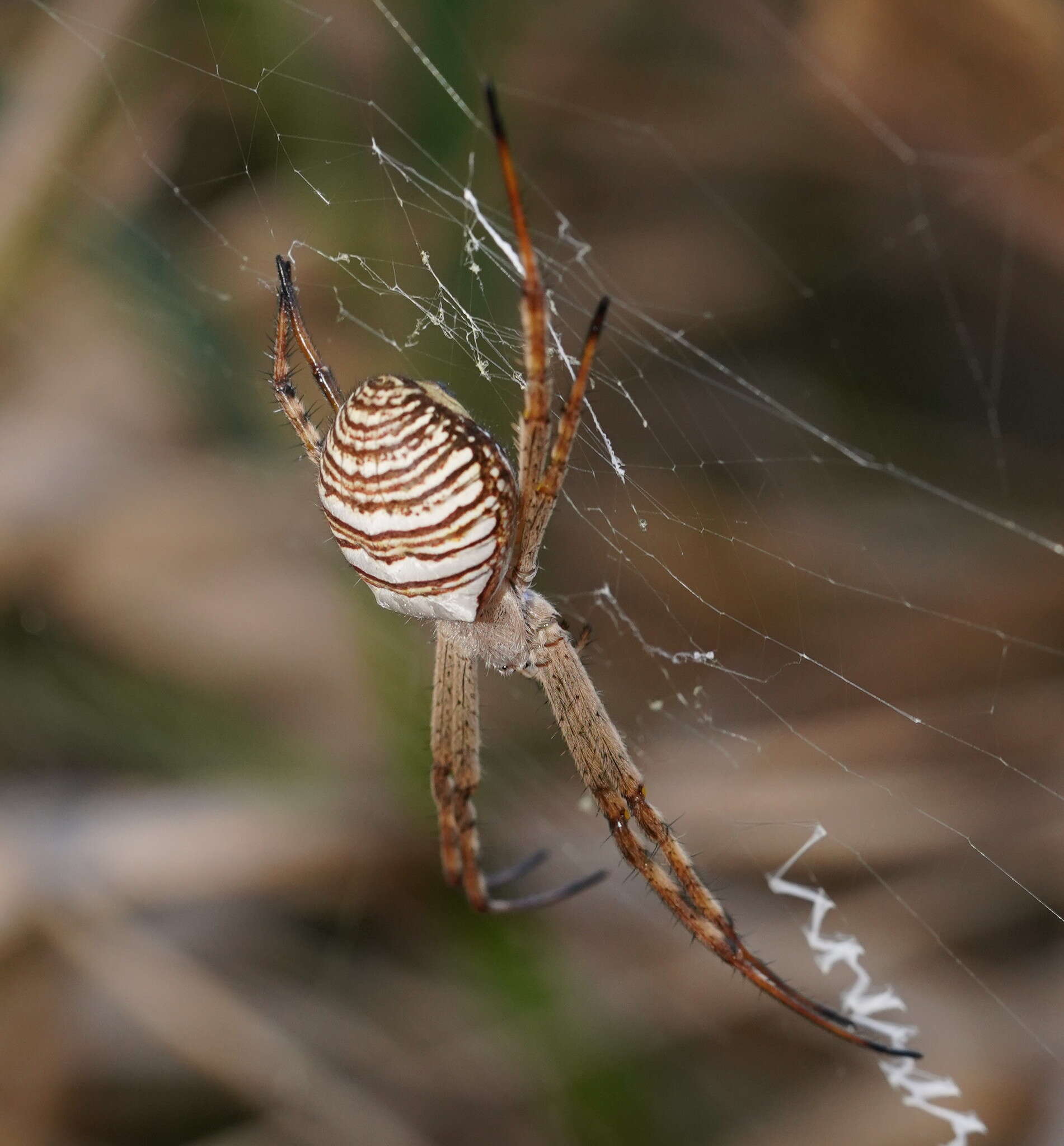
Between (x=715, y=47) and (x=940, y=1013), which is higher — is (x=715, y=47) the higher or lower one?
the higher one

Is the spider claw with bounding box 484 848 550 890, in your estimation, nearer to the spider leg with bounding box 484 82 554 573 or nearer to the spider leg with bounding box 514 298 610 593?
the spider leg with bounding box 514 298 610 593

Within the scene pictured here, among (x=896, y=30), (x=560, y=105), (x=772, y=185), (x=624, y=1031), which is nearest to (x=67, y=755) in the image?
(x=624, y=1031)

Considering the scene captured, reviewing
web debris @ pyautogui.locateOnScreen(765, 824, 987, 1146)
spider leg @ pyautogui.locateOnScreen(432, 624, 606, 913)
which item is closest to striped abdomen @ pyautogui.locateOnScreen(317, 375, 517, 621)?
spider leg @ pyautogui.locateOnScreen(432, 624, 606, 913)

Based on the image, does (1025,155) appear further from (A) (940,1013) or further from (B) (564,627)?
(A) (940,1013)

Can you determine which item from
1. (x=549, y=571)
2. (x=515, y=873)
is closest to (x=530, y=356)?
(x=549, y=571)

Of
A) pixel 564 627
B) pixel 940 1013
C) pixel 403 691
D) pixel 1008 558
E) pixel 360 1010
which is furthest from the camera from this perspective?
pixel 360 1010

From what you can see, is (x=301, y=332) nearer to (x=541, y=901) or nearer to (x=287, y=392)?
(x=287, y=392)

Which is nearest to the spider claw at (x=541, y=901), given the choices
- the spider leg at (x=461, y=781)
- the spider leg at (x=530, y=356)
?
the spider leg at (x=461, y=781)
